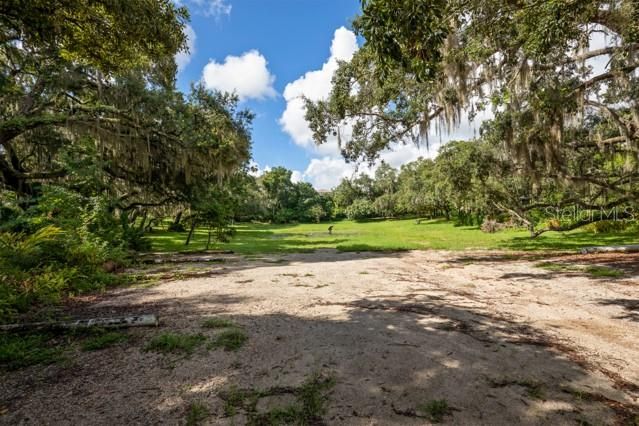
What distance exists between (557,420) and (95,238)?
9.34 metres

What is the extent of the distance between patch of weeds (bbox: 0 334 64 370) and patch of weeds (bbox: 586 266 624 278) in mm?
9564

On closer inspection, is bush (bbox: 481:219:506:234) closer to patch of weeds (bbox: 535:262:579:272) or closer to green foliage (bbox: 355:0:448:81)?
patch of weeds (bbox: 535:262:579:272)

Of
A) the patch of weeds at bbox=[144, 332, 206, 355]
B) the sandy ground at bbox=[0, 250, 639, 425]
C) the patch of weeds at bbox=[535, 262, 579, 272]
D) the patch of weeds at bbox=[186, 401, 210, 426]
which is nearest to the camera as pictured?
the patch of weeds at bbox=[186, 401, 210, 426]

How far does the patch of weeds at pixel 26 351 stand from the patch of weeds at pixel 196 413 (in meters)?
1.76

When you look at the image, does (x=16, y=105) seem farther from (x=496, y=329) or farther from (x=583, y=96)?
(x=583, y=96)

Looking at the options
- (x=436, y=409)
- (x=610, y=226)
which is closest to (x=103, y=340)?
(x=436, y=409)

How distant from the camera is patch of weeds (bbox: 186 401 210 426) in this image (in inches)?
78.7

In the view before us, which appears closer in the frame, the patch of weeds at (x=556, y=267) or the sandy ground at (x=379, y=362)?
the sandy ground at (x=379, y=362)

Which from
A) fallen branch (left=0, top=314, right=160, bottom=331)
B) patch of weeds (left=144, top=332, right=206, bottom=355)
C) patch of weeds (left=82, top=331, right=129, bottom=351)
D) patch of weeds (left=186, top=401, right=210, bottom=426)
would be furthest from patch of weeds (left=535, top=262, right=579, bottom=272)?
patch of weeds (left=82, top=331, right=129, bottom=351)

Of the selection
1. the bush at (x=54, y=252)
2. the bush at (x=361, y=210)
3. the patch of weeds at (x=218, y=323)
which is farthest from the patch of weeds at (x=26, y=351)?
the bush at (x=361, y=210)

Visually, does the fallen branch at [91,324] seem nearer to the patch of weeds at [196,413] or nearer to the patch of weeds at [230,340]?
the patch of weeds at [230,340]

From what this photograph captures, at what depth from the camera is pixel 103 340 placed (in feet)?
10.8

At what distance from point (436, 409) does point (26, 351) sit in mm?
3851

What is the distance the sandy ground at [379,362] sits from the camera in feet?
6.95
